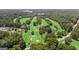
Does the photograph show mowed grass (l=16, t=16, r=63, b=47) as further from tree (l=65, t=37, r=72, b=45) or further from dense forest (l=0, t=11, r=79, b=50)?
tree (l=65, t=37, r=72, b=45)

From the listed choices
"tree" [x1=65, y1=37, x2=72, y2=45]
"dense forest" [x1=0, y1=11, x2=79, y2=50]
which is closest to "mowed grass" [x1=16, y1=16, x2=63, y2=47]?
"dense forest" [x1=0, y1=11, x2=79, y2=50]

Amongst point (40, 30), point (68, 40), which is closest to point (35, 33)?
point (40, 30)

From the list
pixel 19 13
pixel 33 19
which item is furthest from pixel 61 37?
pixel 19 13

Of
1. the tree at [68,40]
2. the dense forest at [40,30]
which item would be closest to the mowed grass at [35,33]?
the dense forest at [40,30]

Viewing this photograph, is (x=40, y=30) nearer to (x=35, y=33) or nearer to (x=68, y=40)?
(x=35, y=33)

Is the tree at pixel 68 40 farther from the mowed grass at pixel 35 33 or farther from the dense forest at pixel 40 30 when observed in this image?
the mowed grass at pixel 35 33
